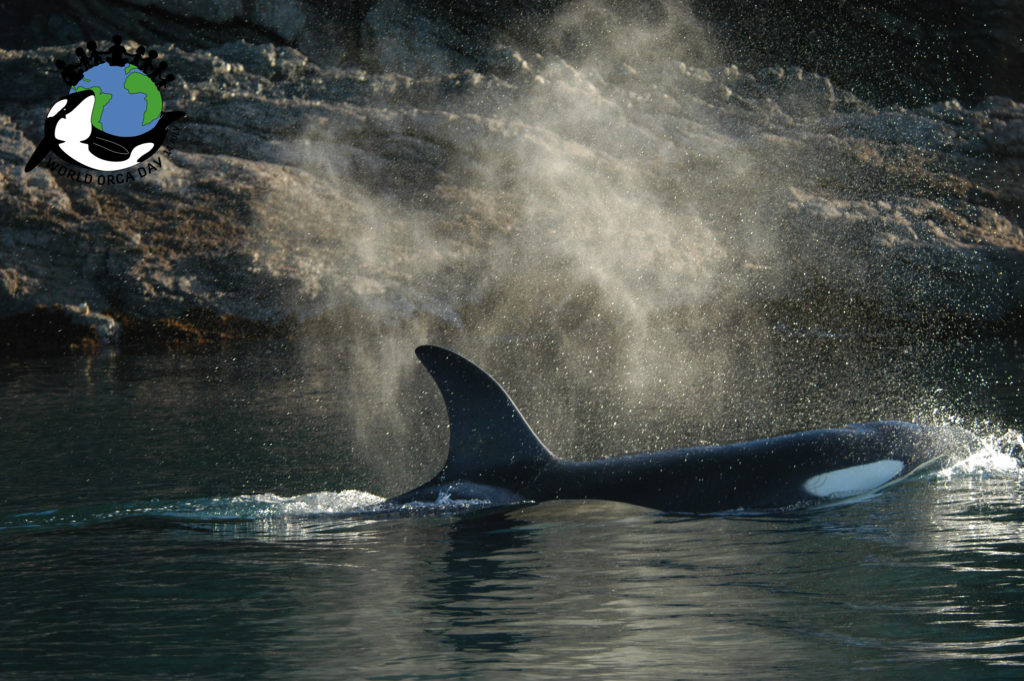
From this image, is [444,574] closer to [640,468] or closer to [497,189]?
[640,468]

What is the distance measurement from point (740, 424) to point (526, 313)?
11.9 m

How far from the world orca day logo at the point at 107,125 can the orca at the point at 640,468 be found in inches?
640

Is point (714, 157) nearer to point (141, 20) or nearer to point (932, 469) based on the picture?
point (141, 20)

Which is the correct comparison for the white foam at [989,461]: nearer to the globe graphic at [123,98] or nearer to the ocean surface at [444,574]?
the ocean surface at [444,574]

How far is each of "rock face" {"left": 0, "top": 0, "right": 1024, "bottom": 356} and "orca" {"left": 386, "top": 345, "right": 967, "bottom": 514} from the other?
14242 mm

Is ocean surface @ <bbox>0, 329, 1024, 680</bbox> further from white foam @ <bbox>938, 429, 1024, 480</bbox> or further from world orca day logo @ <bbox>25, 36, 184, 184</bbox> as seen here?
world orca day logo @ <bbox>25, 36, 184, 184</bbox>

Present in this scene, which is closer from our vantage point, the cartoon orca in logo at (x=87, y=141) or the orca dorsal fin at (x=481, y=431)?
the orca dorsal fin at (x=481, y=431)

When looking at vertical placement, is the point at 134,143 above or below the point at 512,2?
below

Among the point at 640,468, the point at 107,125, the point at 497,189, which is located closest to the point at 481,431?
the point at 640,468

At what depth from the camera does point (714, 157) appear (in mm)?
27703

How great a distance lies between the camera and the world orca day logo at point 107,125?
21.9 metres

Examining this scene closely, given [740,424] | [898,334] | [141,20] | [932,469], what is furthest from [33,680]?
[141,20]

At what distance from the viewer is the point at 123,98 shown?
71.5 feet

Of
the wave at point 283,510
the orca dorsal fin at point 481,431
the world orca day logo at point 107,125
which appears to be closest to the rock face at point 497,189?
the world orca day logo at point 107,125
